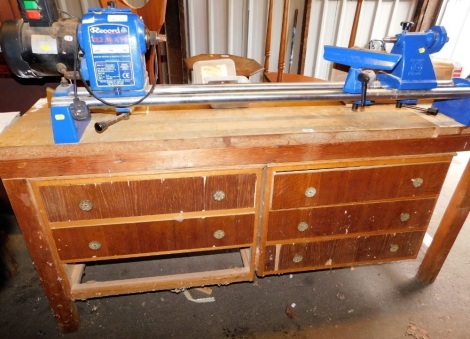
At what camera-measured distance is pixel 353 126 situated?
1.07 metres

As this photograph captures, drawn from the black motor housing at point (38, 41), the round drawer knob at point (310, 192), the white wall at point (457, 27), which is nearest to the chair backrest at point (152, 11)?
the black motor housing at point (38, 41)

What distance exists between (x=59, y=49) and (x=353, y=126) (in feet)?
3.11

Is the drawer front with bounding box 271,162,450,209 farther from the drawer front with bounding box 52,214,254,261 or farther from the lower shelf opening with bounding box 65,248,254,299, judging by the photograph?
the lower shelf opening with bounding box 65,248,254,299

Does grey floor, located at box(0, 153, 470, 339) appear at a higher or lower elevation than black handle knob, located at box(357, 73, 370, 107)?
lower

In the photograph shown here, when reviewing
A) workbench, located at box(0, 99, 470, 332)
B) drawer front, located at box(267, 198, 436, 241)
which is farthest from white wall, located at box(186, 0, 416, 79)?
drawer front, located at box(267, 198, 436, 241)

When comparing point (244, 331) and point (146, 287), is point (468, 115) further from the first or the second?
point (146, 287)

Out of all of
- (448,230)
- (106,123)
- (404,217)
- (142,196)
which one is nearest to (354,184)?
(404,217)

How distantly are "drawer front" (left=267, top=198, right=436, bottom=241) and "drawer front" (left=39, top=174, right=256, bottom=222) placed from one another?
0.19 m

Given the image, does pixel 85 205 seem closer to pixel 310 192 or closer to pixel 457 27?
pixel 310 192

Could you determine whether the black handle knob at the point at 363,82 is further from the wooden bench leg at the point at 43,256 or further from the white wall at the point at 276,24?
the white wall at the point at 276,24

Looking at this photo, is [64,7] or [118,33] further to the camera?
[64,7]

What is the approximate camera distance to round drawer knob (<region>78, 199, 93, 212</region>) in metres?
0.99

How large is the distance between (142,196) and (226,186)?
0.28 m

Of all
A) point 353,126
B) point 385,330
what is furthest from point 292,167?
point 385,330
